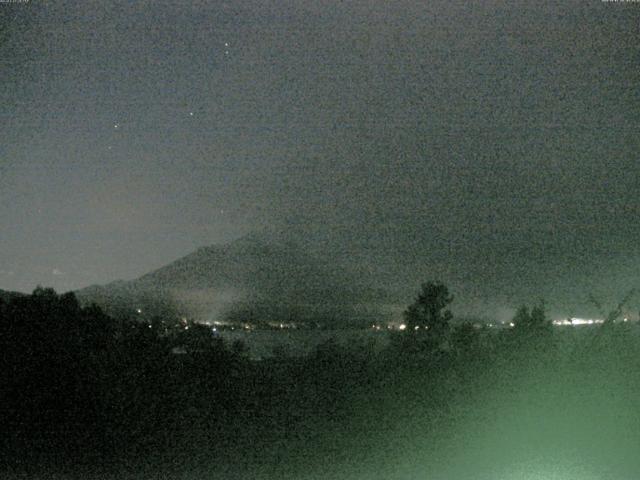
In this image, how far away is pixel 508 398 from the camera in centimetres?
928

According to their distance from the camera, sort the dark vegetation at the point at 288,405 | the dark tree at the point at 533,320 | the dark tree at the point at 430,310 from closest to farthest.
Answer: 1. the dark vegetation at the point at 288,405
2. the dark tree at the point at 533,320
3. the dark tree at the point at 430,310

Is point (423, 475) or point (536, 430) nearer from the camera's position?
point (423, 475)

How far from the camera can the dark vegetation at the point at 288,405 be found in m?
8.42

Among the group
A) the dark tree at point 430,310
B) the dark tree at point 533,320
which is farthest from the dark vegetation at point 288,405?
the dark tree at point 430,310

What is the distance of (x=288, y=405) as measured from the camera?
9.97 metres

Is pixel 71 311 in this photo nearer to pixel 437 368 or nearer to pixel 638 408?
pixel 437 368

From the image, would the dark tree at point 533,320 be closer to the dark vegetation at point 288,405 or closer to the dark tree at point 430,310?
the dark vegetation at point 288,405

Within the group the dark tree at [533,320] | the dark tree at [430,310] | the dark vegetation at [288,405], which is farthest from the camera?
the dark tree at [430,310]

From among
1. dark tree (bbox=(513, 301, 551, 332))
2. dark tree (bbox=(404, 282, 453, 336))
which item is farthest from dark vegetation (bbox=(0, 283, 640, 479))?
dark tree (bbox=(404, 282, 453, 336))

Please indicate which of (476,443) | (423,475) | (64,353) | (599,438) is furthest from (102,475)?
(599,438)

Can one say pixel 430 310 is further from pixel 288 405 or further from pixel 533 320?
pixel 288 405

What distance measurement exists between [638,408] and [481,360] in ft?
7.13

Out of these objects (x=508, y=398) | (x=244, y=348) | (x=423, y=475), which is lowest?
(x=423, y=475)

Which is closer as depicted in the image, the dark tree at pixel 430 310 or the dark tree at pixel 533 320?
the dark tree at pixel 533 320
